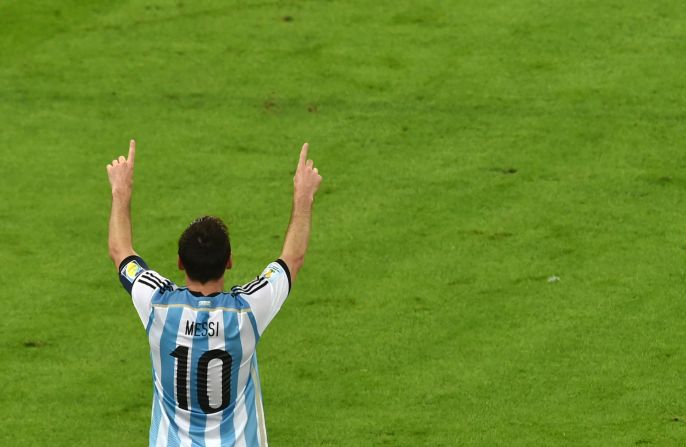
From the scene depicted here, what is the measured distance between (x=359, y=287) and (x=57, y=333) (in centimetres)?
216

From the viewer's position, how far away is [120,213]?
674cm

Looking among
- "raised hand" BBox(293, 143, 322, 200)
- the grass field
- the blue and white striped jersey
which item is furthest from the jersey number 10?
the grass field

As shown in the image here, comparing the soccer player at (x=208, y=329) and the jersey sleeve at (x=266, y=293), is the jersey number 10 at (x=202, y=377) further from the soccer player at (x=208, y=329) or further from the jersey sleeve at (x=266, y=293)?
the jersey sleeve at (x=266, y=293)

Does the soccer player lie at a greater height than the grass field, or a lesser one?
greater

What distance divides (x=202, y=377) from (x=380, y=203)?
6.02 metres

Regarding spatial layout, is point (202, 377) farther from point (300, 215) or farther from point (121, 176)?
point (121, 176)

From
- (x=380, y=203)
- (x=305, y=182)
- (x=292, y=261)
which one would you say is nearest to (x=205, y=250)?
(x=292, y=261)

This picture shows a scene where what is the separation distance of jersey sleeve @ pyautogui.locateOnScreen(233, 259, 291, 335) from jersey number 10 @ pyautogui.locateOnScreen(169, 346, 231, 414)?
0.21 metres

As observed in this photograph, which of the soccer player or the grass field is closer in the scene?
the soccer player

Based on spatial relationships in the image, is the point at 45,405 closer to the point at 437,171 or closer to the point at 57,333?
the point at 57,333

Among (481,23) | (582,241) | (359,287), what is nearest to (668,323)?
(582,241)

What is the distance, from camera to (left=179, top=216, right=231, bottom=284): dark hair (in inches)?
251

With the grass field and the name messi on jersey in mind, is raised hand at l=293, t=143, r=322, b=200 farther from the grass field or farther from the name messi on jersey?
the grass field

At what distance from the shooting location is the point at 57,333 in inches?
422
